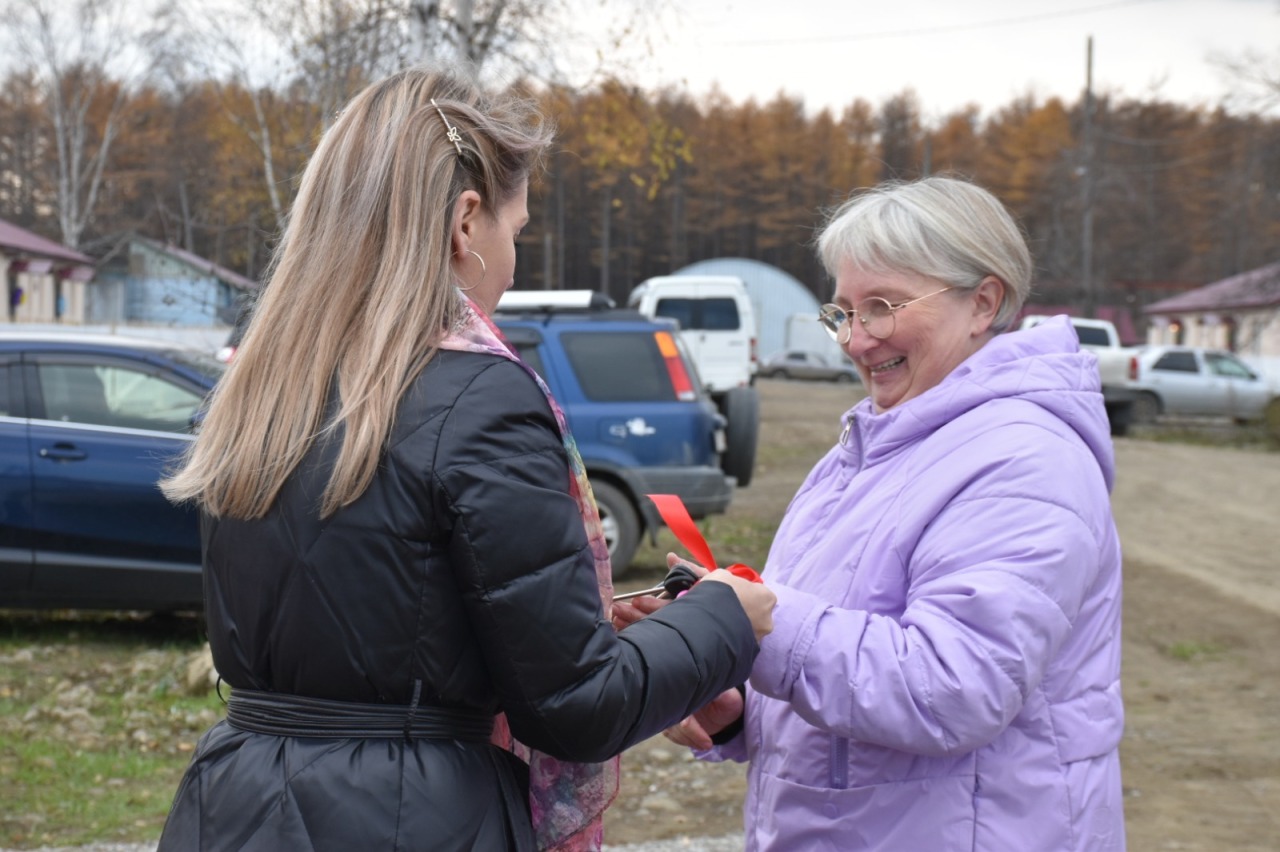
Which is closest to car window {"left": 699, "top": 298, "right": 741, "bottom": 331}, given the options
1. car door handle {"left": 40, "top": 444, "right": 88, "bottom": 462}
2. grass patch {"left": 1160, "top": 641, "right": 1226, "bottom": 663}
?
grass patch {"left": 1160, "top": 641, "right": 1226, "bottom": 663}

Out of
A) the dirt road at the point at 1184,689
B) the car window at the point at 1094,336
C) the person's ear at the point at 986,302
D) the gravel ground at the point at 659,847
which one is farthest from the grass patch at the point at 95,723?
the car window at the point at 1094,336

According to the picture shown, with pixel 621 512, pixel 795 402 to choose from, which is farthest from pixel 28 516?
pixel 795 402

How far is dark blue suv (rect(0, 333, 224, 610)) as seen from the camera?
261 inches

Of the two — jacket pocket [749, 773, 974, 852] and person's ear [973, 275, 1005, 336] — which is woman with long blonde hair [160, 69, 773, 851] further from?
person's ear [973, 275, 1005, 336]

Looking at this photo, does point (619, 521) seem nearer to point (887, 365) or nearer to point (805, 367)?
point (887, 365)

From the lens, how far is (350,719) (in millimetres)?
1517

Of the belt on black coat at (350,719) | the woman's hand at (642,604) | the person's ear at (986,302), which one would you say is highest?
the person's ear at (986,302)

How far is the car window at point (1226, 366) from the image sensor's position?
88.0 feet

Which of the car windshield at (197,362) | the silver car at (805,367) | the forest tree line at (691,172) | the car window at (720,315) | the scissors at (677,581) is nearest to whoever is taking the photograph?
the scissors at (677,581)

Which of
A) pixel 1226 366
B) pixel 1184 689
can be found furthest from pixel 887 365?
pixel 1226 366

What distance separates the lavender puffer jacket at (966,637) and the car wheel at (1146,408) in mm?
25614

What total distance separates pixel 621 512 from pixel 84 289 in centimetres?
4241

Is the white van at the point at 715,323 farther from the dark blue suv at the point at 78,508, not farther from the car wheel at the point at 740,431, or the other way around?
the dark blue suv at the point at 78,508

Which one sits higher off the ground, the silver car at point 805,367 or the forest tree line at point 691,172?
the forest tree line at point 691,172
